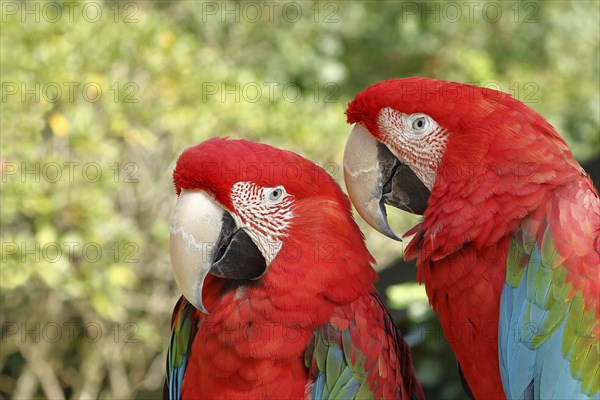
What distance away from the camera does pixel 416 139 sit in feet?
5.82

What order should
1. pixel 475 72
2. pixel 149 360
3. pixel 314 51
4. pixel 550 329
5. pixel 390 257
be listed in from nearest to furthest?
pixel 550 329 → pixel 149 360 → pixel 390 257 → pixel 475 72 → pixel 314 51

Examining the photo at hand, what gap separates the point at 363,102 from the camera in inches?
71.7

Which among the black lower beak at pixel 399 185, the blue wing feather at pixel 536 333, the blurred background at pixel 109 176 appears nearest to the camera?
the blue wing feather at pixel 536 333

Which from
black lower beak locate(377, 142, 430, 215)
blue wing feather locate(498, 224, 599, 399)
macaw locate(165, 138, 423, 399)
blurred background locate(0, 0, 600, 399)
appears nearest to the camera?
blue wing feather locate(498, 224, 599, 399)

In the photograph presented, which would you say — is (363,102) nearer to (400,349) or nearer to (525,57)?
(400,349)

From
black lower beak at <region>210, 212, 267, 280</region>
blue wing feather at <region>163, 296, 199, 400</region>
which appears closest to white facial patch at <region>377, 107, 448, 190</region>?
black lower beak at <region>210, 212, 267, 280</region>

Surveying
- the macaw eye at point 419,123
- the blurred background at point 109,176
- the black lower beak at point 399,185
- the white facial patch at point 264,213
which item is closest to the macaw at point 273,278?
the white facial patch at point 264,213

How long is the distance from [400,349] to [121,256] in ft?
5.52

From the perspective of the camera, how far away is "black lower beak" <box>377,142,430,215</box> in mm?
1827

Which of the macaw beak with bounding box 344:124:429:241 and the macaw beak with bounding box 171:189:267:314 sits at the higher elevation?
the macaw beak with bounding box 344:124:429:241

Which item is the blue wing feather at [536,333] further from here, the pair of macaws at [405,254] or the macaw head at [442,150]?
the macaw head at [442,150]

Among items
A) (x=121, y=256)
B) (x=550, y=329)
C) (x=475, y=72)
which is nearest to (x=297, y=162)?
(x=550, y=329)

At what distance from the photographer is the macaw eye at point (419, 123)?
177cm

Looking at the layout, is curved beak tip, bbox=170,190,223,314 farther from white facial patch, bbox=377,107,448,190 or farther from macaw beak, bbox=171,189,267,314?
white facial patch, bbox=377,107,448,190
